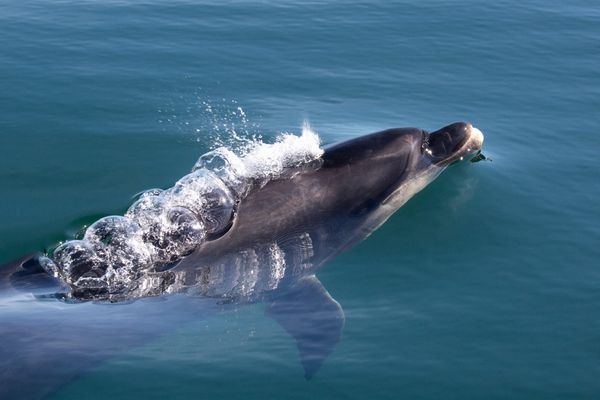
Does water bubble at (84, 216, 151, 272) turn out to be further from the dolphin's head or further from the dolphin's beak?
the dolphin's beak

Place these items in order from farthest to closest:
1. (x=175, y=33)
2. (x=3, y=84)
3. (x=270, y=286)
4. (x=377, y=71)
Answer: (x=175, y=33)
(x=377, y=71)
(x=3, y=84)
(x=270, y=286)

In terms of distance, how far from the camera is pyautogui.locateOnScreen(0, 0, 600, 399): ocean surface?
1244 centimetres

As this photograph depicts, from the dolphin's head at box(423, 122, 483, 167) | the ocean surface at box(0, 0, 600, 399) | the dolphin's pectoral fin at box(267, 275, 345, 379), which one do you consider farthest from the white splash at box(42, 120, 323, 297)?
the dolphin's head at box(423, 122, 483, 167)

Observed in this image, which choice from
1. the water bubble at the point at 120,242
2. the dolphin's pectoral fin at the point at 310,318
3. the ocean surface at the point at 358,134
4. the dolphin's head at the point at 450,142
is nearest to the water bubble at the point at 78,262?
the water bubble at the point at 120,242

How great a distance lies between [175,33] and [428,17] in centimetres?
787

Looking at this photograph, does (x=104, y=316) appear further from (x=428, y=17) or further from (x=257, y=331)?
(x=428, y=17)

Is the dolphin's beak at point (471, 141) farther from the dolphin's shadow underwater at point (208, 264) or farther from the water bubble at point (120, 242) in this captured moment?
the water bubble at point (120, 242)

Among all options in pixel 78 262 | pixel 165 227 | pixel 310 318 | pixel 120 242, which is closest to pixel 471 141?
pixel 310 318

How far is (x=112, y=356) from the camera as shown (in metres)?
12.5

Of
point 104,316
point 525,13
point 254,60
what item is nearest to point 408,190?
point 104,316

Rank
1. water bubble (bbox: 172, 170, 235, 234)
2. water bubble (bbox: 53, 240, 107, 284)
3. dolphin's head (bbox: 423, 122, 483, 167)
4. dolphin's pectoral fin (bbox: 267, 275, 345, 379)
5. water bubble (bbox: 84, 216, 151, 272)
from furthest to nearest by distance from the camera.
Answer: dolphin's head (bbox: 423, 122, 483, 167), water bubble (bbox: 172, 170, 235, 234), water bubble (bbox: 84, 216, 151, 272), water bubble (bbox: 53, 240, 107, 284), dolphin's pectoral fin (bbox: 267, 275, 345, 379)

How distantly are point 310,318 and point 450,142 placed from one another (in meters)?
5.01

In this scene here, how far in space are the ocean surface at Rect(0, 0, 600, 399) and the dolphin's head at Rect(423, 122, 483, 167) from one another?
0.75 meters

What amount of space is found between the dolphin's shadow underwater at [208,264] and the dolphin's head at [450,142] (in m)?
0.05
